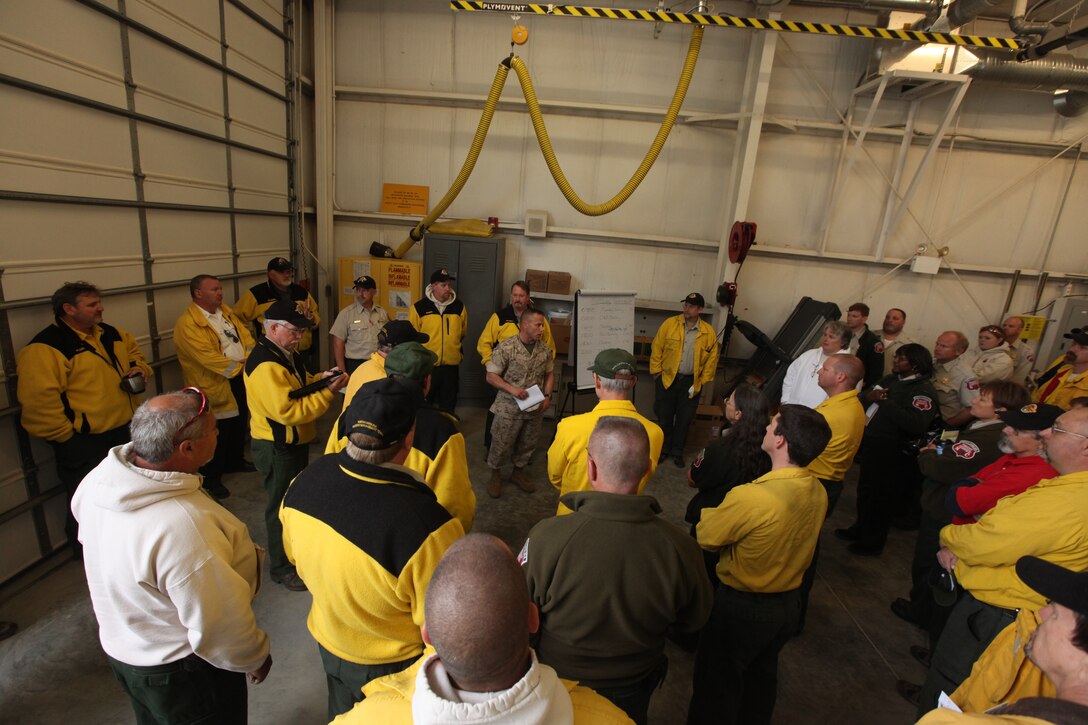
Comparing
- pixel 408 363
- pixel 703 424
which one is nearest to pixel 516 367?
pixel 408 363

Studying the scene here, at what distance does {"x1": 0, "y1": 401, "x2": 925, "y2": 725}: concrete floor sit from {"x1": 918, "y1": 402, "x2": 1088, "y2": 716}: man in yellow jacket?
716 millimetres

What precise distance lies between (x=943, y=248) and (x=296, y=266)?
8021 mm

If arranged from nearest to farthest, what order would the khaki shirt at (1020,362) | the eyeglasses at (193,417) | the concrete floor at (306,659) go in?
the eyeglasses at (193,417) → the concrete floor at (306,659) → the khaki shirt at (1020,362)

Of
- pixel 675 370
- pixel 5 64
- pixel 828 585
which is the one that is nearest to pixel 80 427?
pixel 5 64

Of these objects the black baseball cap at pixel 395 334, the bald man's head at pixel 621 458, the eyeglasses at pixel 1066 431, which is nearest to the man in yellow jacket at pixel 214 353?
the black baseball cap at pixel 395 334

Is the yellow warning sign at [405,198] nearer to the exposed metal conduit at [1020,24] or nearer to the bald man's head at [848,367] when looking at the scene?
the bald man's head at [848,367]

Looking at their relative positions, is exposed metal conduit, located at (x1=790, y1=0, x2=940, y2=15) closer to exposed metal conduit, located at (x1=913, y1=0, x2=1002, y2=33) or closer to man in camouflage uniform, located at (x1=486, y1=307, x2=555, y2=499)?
exposed metal conduit, located at (x1=913, y1=0, x2=1002, y2=33)

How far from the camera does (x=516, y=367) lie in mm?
4223

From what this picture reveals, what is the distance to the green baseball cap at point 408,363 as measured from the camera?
2.39 meters

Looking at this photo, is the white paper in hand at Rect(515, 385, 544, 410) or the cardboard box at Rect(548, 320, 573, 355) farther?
the cardboard box at Rect(548, 320, 573, 355)

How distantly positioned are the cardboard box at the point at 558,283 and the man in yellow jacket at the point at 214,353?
3409 mm

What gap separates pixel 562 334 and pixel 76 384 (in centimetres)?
448

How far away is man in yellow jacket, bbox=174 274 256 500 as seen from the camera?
145 inches

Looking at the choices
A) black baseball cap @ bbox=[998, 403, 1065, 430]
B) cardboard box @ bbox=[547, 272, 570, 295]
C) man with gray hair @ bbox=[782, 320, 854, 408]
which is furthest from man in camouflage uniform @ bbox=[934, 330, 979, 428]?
cardboard box @ bbox=[547, 272, 570, 295]
